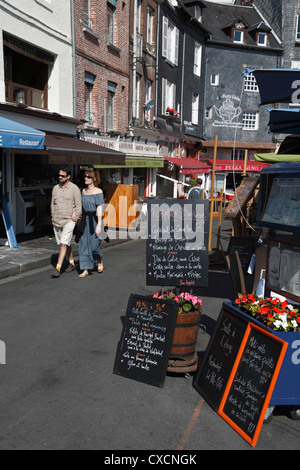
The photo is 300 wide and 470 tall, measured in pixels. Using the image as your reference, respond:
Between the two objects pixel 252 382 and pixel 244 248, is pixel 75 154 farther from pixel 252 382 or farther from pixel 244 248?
pixel 252 382

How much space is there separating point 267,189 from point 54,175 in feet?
33.2

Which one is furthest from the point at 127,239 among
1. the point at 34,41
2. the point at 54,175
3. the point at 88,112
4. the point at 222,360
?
the point at 222,360

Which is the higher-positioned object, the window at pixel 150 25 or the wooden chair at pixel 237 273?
the window at pixel 150 25

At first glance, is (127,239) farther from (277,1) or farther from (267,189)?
(277,1)

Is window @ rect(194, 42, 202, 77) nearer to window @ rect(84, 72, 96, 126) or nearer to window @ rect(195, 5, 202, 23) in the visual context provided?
window @ rect(195, 5, 202, 23)

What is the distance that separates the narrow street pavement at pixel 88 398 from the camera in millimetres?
3279

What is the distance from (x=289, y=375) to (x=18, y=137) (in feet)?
24.0

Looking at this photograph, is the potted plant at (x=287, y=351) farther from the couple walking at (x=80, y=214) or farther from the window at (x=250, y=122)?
the window at (x=250, y=122)

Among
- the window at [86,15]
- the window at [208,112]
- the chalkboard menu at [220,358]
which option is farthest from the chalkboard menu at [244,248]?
the window at [208,112]

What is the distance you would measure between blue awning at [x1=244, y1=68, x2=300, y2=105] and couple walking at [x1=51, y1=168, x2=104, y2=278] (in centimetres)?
391

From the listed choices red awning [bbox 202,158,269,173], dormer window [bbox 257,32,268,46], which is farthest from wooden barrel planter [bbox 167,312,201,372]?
dormer window [bbox 257,32,268,46]

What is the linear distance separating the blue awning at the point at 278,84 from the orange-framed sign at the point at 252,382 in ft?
8.42

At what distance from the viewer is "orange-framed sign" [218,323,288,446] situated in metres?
3.28

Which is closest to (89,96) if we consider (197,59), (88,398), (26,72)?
(26,72)
